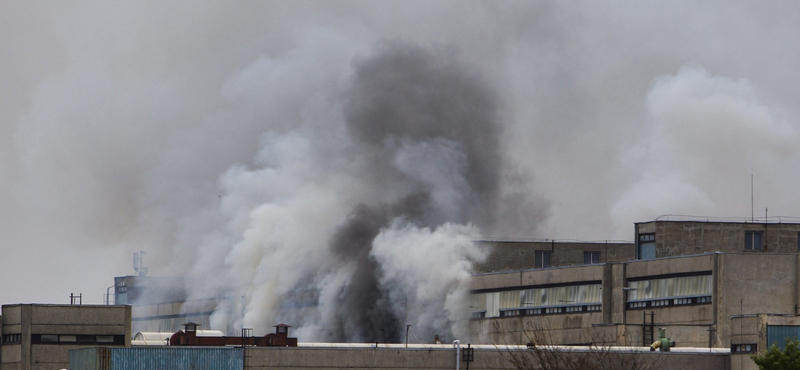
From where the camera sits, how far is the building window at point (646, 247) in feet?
330

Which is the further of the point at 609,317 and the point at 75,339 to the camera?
the point at 609,317

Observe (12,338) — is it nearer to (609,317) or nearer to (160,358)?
(160,358)

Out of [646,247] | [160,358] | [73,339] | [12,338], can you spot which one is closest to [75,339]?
[73,339]

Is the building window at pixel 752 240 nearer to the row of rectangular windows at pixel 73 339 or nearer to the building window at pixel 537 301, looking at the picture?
the building window at pixel 537 301

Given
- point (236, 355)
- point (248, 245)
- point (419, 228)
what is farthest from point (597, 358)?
point (248, 245)

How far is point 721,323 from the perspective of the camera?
8738 centimetres

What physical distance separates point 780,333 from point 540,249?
48.6 m

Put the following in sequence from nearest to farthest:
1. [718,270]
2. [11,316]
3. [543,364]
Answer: [543,364]
[11,316]
[718,270]

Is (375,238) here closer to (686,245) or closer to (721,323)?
(686,245)

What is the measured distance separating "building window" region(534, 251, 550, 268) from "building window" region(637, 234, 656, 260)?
14.1m

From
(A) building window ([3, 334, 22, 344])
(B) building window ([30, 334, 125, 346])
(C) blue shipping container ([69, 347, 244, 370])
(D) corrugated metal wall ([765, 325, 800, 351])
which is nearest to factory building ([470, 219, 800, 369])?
(D) corrugated metal wall ([765, 325, 800, 351])

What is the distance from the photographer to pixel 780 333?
6731cm

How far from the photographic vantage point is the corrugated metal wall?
67062 mm

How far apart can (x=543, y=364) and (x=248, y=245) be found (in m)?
68.7
